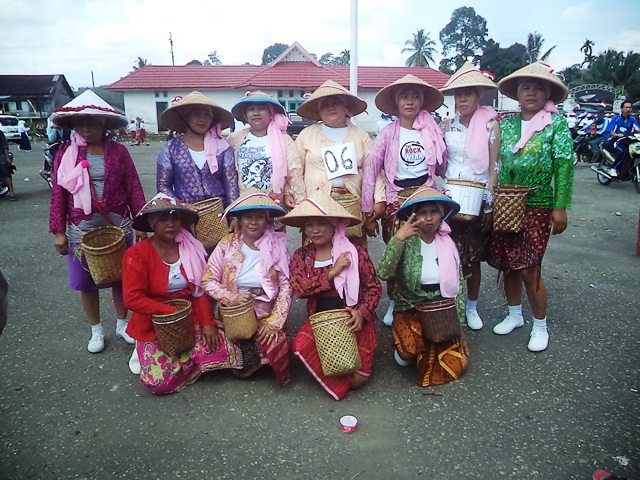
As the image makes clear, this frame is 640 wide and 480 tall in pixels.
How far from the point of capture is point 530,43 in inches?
2221

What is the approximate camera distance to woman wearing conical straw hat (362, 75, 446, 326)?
3691mm

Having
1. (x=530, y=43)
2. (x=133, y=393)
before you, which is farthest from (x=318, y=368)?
(x=530, y=43)

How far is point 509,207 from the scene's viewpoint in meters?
3.41

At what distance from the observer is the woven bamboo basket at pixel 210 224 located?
3656mm

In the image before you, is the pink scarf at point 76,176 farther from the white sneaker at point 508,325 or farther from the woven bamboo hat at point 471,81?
the white sneaker at point 508,325

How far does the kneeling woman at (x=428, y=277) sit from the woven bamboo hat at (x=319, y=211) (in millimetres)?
386

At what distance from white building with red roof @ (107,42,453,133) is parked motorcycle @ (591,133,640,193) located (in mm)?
21159

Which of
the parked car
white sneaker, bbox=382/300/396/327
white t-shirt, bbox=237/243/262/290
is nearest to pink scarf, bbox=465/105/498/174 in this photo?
white sneaker, bbox=382/300/396/327

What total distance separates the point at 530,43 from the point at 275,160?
62.5 m

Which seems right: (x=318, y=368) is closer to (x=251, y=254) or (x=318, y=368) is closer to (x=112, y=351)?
(x=251, y=254)

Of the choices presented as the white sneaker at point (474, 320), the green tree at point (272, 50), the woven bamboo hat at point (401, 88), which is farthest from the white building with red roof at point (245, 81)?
the green tree at point (272, 50)

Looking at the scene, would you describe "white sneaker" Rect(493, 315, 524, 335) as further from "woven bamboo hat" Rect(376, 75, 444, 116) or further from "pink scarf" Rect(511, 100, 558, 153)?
"woven bamboo hat" Rect(376, 75, 444, 116)

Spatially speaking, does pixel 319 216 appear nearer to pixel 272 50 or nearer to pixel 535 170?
pixel 535 170

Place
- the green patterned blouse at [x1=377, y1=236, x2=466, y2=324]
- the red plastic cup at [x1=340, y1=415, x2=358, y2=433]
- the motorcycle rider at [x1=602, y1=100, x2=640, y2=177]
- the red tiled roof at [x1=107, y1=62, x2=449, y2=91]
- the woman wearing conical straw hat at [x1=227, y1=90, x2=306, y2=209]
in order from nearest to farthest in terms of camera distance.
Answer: the red plastic cup at [x1=340, y1=415, x2=358, y2=433]
the green patterned blouse at [x1=377, y1=236, x2=466, y2=324]
the woman wearing conical straw hat at [x1=227, y1=90, x2=306, y2=209]
the motorcycle rider at [x1=602, y1=100, x2=640, y2=177]
the red tiled roof at [x1=107, y1=62, x2=449, y2=91]
